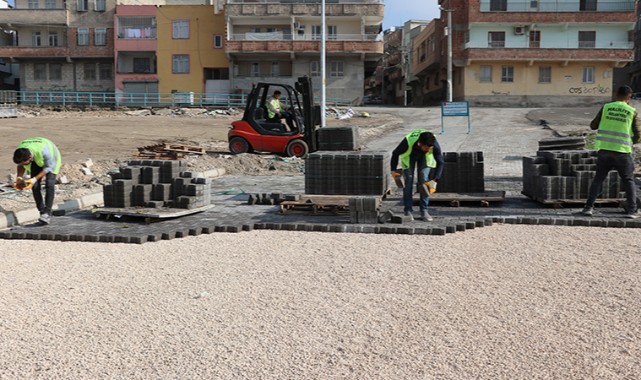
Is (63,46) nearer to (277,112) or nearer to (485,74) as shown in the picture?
(485,74)

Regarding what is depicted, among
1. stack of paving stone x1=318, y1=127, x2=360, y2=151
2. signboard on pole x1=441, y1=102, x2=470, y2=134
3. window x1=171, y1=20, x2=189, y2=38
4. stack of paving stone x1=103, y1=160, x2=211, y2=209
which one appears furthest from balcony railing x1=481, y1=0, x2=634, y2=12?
stack of paving stone x1=103, y1=160, x2=211, y2=209

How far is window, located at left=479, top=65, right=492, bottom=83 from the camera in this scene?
49.7 m

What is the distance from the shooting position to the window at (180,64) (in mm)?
54188

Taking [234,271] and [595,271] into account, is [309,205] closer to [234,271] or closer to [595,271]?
[234,271]

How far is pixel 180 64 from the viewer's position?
5431cm

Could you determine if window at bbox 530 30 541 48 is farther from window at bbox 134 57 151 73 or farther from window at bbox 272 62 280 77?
window at bbox 134 57 151 73

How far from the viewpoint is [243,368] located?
3.92 metres

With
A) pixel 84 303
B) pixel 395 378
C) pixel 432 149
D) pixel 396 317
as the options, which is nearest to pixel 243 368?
pixel 395 378

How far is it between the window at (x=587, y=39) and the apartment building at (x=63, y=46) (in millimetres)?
38868

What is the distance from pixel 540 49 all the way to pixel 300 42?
18.5 meters

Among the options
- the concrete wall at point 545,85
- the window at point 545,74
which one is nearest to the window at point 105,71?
the concrete wall at point 545,85

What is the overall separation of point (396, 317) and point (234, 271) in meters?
2.23

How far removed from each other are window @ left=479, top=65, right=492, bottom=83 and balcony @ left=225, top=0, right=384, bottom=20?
9335mm

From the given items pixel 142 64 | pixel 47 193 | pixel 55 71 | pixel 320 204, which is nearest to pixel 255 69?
Result: pixel 142 64
